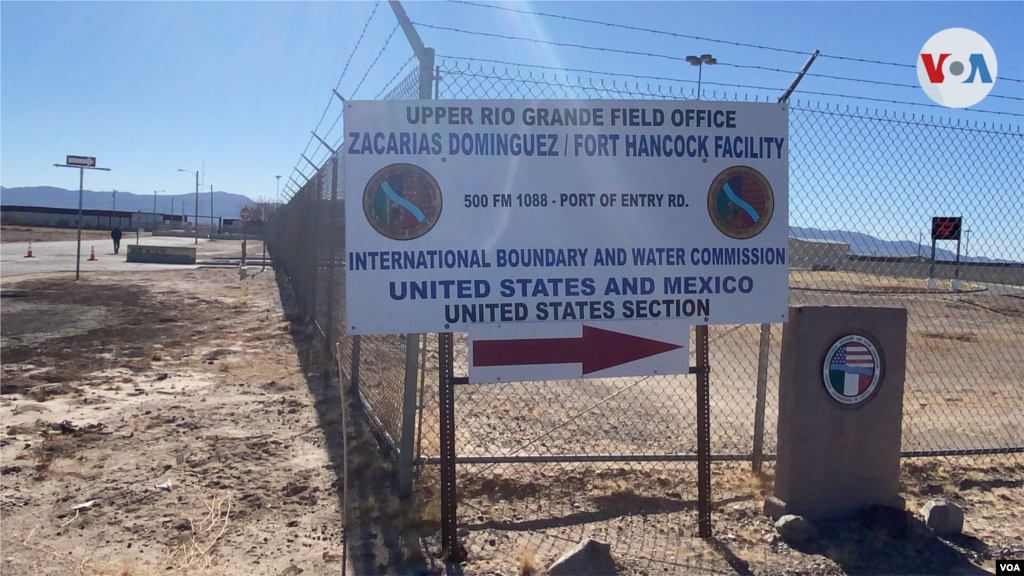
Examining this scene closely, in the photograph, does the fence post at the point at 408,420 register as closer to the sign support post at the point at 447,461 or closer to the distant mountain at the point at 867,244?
the sign support post at the point at 447,461

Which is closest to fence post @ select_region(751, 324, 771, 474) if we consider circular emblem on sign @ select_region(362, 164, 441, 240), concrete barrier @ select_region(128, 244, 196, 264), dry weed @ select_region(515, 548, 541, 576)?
dry weed @ select_region(515, 548, 541, 576)

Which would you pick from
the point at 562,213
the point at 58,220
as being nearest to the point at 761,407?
the point at 562,213

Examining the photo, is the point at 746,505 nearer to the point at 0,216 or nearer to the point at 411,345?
the point at 411,345

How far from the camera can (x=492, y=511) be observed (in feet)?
14.8

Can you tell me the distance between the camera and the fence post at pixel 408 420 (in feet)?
14.7

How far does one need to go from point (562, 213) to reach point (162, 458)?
347 cm

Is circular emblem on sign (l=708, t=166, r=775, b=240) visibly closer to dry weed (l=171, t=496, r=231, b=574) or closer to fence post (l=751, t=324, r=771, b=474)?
fence post (l=751, t=324, r=771, b=474)

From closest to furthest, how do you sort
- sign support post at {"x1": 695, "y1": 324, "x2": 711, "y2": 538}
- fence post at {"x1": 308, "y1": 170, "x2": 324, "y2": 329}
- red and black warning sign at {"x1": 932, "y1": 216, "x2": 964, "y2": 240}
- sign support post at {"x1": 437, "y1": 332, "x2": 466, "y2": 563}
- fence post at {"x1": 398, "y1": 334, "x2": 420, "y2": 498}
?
sign support post at {"x1": 437, "y1": 332, "x2": 466, "y2": 563}
sign support post at {"x1": 695, "y1": 324, "x2": 711, "y2": 538}
fence post at {"x1": 398, "y1": 334, "x2": 420, "y2": 498}
red and black warning sign at {"x1": 932, "y1": 216, "x2": 964, "y2": 240}
fence post at {"x1": 308, "y1": 170, "x2": 324, "y2": 329}

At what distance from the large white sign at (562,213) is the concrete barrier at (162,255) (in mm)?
30195

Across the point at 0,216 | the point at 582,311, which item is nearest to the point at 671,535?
the point at 582,311

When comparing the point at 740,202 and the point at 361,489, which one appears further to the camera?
the point at 361,489

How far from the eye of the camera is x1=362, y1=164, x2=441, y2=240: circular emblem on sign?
3746 mm

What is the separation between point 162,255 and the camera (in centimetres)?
3169

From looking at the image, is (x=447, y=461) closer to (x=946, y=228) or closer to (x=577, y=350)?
(x=577, y=350)
